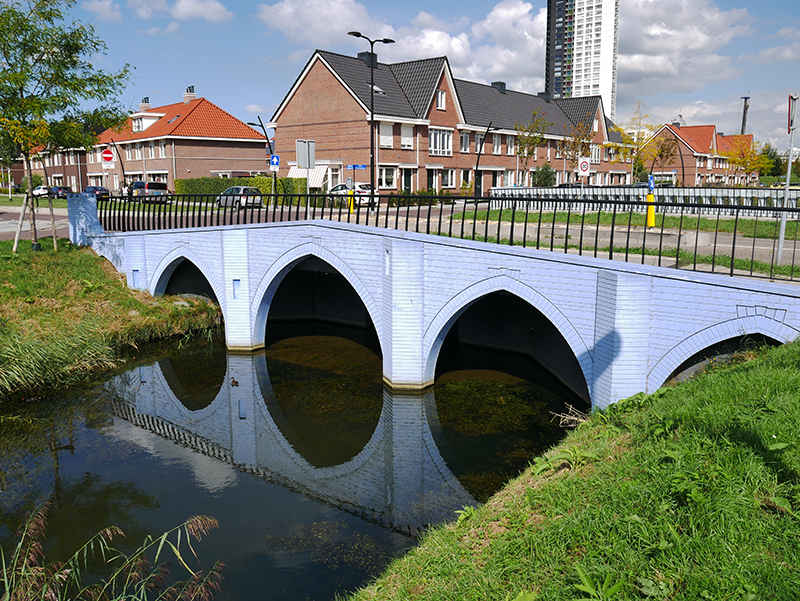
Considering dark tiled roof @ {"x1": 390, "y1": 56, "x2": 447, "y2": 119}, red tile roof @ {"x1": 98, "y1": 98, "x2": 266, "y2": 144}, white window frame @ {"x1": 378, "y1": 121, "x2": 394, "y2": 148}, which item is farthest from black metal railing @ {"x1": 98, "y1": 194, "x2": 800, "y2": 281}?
red tile roof @ {"x1": 98, "y1": 98, "x2": 266, "y2": 144}

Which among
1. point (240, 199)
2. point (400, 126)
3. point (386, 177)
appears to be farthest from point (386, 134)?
point (240, 199)

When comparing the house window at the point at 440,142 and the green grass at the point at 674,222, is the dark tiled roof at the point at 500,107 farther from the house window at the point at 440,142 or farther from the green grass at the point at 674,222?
the green grass at the point at 674,222

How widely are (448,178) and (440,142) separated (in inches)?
108

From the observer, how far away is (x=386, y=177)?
38625 millimetres

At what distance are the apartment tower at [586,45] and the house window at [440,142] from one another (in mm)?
103276

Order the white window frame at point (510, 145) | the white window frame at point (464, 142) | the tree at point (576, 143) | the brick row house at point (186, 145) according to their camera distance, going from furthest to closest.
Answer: the brick row house at point (186, 145) → the white window frame at point (510, 145) → the white window frame at point (464, 142) → the tree at point (576, 143)

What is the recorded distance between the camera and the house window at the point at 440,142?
41.0 meters

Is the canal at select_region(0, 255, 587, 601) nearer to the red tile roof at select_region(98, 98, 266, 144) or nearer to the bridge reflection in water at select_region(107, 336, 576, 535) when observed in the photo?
the bridge reflection in water at select_region(107, 336, 576, 535)

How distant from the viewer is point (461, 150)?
43.7 metres

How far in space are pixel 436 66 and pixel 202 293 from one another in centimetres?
2662

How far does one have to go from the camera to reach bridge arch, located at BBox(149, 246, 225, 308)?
17766 millimetres

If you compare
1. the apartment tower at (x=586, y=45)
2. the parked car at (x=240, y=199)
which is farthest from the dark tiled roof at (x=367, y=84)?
the apartment tower at (x=586, y=45)

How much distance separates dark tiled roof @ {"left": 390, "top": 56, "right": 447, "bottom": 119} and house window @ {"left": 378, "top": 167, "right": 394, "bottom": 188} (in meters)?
4.32

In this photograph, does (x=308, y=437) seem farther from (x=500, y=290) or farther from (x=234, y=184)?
(x=234, y=184)
